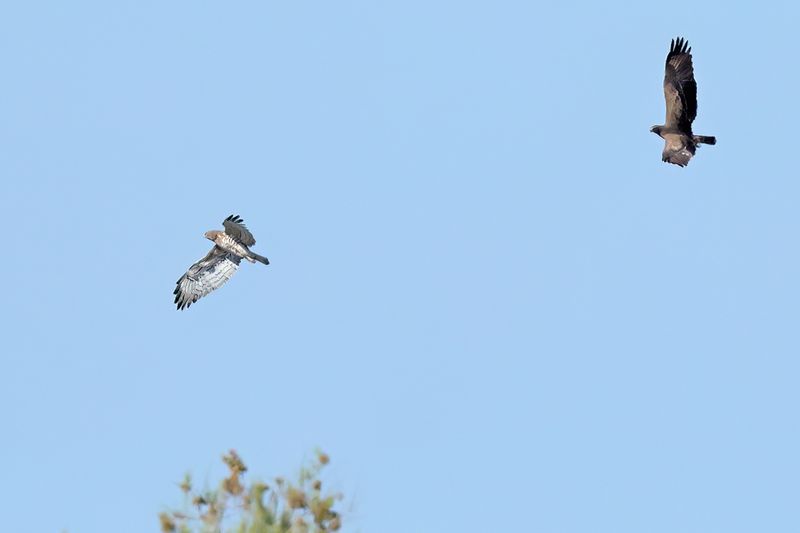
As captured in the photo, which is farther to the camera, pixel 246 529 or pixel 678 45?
pixel 678 45

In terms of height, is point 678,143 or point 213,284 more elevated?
point 678,143

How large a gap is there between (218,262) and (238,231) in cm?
135

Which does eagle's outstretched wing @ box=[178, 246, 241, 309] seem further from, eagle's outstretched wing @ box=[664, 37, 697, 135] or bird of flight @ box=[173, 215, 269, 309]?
eagle's outstretched wing @ box=[664, 37, 697, 135]

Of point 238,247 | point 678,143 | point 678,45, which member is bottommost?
point 238,247

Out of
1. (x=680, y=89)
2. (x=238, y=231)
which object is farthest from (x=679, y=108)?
(x=238, y=231)

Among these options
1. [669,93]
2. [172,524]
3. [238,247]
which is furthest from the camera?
[669,93]

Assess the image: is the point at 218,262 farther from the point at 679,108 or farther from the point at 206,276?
the point at 679,108

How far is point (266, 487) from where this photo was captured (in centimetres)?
1312

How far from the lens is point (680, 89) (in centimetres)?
3116

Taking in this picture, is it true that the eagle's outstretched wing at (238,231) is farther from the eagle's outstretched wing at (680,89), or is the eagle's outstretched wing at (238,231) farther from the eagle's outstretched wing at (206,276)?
the eagle's outstretched wing at (680,89)

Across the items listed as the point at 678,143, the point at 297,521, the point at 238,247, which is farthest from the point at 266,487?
the point at 678,143

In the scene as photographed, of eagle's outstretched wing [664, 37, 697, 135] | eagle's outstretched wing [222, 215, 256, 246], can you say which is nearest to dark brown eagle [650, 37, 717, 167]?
eagle's outstretched wing [664, 37, 697, 135]

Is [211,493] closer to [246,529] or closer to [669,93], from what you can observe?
[246,529]

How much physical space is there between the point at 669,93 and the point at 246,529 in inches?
799
